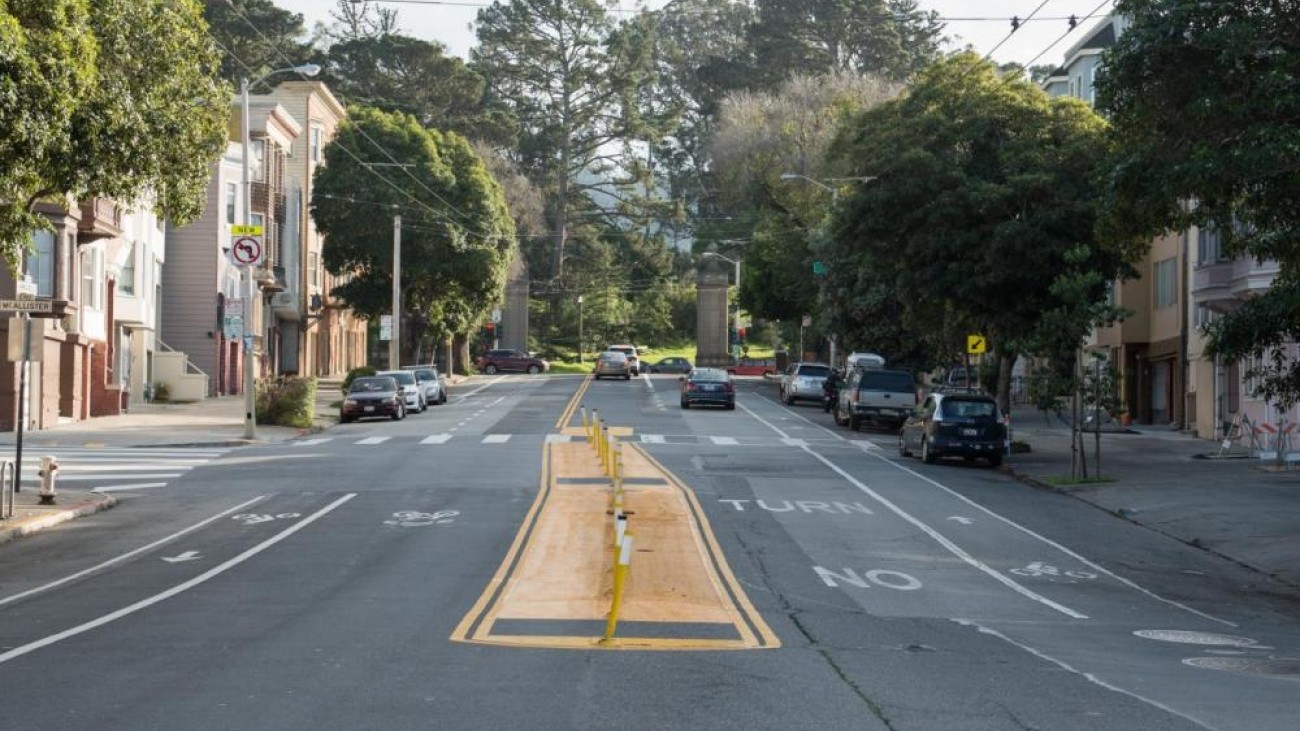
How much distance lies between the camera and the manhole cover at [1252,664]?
13.1m

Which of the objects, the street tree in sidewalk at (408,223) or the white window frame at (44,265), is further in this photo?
the street tree in sidewalk at (408,223)

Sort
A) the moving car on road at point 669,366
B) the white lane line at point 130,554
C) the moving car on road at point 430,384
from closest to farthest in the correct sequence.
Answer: the white lane line at point 130,554, the moving car on road at point 430,384, the moving car on road at point 669,366

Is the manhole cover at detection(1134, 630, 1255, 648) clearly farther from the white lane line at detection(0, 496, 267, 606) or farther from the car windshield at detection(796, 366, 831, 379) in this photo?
the car windshield at detection(796, 366, 831, 379)

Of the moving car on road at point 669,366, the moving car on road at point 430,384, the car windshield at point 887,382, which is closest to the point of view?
the car windshield at point 887,382

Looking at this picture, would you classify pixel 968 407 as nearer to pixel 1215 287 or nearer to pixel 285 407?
pixel 1215 287

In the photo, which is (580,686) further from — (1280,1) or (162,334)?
(162,334)

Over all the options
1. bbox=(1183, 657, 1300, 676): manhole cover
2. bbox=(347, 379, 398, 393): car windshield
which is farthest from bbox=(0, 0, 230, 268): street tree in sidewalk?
bbox=(347, 379, 398, 393): car windshield

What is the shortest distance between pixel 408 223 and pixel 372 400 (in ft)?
72.5

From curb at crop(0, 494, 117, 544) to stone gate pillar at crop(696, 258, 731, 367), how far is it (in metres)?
66.6

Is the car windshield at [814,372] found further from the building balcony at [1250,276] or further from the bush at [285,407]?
the building balcony at [1250,276]

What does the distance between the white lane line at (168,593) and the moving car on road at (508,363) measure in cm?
6562

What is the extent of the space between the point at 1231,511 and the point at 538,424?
81.2 ft

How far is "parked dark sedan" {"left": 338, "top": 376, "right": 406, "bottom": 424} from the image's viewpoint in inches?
1981

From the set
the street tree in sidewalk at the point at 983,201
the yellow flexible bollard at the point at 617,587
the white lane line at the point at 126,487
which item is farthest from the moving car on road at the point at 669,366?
the yellow flexible bollard at the point at 617,587
